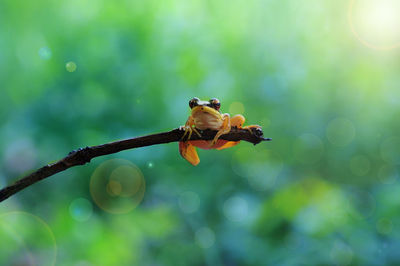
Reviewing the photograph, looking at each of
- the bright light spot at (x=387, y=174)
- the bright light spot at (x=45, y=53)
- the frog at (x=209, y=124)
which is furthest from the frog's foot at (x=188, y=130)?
the bright light spot at (x=387, y=174)

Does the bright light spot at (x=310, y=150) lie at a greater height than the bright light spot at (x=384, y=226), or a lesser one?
greater

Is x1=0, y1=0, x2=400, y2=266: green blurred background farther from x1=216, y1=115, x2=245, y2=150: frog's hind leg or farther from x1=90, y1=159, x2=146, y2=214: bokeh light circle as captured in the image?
x1=216, y1=115, x2=245, y2=150: frog's hind leg

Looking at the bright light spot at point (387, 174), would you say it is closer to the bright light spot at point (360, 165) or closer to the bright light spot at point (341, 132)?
the bright light spot at point (360, 165)

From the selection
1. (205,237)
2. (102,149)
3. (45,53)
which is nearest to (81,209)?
(205,237)

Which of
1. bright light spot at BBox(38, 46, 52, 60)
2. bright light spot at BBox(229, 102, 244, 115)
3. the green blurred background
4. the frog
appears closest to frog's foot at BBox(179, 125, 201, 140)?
the frog

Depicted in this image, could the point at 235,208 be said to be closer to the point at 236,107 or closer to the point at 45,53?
the point at 236,107

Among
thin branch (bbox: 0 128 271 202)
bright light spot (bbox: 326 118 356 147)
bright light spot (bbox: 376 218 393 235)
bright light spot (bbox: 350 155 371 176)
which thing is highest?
bright light spot (bbox: 326 118 356 147)
